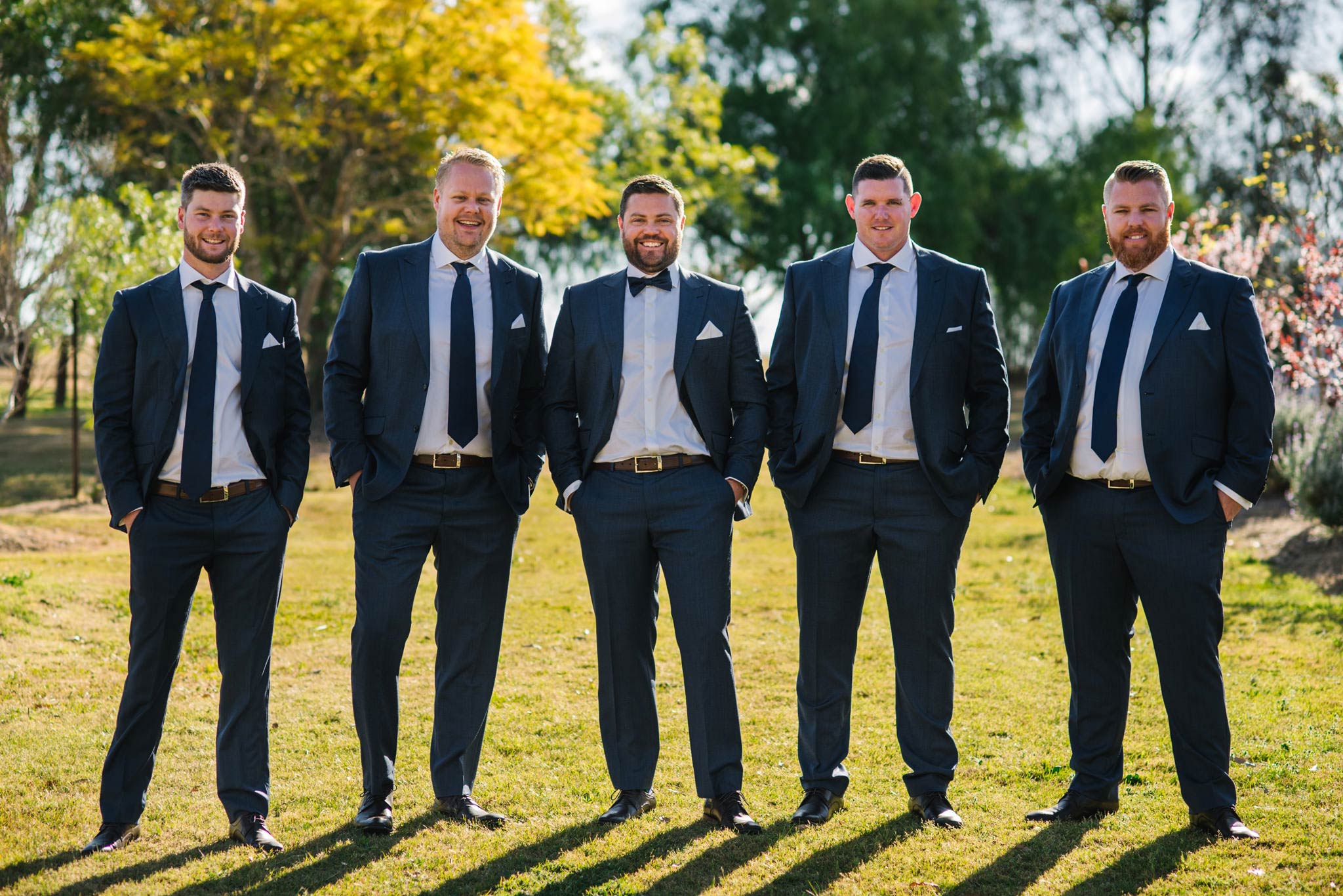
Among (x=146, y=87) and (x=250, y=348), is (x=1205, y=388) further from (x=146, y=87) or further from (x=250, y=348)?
(x=146, y=87)

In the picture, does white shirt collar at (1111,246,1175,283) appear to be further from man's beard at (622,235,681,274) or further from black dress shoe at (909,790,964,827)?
black dress shoe at (909,790,964,827)

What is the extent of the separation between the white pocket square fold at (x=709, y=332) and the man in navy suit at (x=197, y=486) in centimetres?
166

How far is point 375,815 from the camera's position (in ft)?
15.8

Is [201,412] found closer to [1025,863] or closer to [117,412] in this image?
[117,412]

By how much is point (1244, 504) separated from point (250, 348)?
3.81m

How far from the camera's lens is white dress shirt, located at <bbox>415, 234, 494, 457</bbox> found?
4.86 metres

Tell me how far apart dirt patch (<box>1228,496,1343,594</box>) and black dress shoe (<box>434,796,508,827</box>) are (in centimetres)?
755

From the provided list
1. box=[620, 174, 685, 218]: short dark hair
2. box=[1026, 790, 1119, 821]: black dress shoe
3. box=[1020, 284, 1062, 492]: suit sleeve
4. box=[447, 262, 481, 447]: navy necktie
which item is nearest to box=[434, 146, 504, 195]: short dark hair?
box=[447, 262, 481, 447]: navy necktie

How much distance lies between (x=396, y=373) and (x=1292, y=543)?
31.1ft

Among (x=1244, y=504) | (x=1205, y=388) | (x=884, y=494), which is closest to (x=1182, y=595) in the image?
(x=1244, y=504)

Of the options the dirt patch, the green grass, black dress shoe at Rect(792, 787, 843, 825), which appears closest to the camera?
the green grass

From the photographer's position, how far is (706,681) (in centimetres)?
489

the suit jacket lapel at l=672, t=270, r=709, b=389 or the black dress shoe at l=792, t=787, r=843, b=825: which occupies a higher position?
the suit jacket lapel at l=672, t=270, r=709, b=389

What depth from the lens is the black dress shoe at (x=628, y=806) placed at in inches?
193
